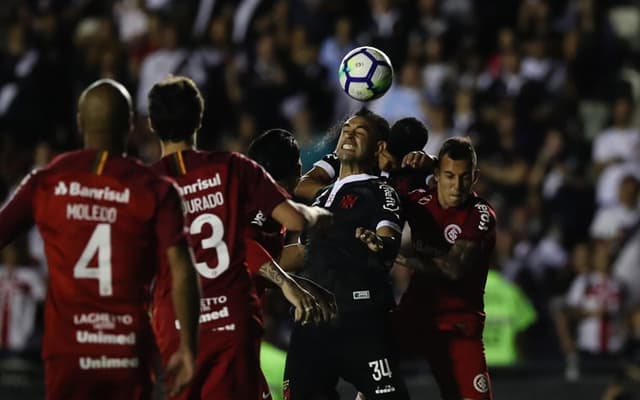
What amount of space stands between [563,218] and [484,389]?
7557mm

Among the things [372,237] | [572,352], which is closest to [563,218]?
[572,352]

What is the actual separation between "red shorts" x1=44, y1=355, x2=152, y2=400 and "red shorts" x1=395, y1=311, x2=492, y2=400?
2982 mm

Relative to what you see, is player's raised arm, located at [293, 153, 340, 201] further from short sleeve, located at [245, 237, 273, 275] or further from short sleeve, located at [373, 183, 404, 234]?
short sleeve, located at [245, 237, 273, 275]

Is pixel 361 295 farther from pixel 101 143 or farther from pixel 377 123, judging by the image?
pixel 101 143

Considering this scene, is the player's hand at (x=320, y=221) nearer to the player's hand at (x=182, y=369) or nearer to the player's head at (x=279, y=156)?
the player's hand at (x=182, y=369)

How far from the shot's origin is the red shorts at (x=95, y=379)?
656cm

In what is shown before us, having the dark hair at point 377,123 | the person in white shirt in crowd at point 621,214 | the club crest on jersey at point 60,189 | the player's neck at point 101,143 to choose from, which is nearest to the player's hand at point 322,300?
the dark hair at point 377,123

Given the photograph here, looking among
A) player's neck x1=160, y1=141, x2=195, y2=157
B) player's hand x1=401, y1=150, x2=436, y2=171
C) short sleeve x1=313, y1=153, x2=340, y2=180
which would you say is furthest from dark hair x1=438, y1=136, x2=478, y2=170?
→ player's neck x1=160, y1=141, x2=195, y2=157

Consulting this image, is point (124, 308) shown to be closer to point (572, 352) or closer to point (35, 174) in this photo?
point (35, 174)

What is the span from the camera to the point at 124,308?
6.62m

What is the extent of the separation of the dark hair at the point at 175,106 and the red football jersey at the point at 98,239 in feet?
2.27

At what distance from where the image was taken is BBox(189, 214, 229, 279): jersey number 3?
7.49 metres

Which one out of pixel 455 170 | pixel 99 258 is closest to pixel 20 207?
pixel 99 258

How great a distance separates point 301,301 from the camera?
7.63m
